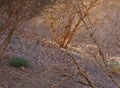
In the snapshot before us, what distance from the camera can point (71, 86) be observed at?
11461mm

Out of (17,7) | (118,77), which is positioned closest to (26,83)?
(17,7)

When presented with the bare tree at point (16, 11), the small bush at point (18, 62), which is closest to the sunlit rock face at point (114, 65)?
the small bush at point (18, 62)

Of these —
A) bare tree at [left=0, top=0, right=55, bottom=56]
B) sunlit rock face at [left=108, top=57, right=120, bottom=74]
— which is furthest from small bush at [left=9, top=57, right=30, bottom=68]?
sunlit rock face at [left=108, top=57, right=120, bottom=74]

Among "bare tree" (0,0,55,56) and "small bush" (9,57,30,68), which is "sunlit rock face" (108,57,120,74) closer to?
"small bush" (9,57,30,68)

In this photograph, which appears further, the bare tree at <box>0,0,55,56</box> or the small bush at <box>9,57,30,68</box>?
the small bush at <box>9,57,30,68</box>

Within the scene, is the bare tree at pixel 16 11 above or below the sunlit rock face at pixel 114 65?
above

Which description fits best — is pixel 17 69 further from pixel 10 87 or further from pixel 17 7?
pixel 17 7

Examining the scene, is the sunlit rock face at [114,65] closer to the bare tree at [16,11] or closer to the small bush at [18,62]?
the small bush at [18,62]

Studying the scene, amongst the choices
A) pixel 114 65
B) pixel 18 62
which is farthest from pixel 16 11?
pixel 114 65

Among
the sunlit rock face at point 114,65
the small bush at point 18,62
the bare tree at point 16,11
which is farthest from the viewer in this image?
the sunlit rock face at point 114,65

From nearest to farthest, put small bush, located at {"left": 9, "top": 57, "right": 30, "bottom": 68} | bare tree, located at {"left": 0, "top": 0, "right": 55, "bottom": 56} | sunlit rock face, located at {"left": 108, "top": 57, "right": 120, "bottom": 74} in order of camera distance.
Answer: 1. bare tree, located at {"left": 0, "top": 0, "right": 55, "bottom": 56}
2. small bush, located at {"left": 9, "top": 57, "right": 30, "bottom": 68}
3. sunlit rock face, located at {"left": 108, "top": 57, "right": 120, "bottom": 74}

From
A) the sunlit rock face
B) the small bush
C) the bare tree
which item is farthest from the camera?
the sunlit rock face

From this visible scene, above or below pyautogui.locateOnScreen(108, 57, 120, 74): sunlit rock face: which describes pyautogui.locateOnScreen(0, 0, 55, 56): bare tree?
above

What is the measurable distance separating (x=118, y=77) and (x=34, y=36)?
15.0 ft
